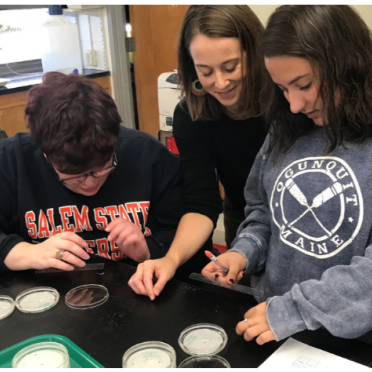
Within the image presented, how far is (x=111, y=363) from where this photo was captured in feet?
2.68

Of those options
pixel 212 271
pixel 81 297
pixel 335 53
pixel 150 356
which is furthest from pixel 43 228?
pixel 335 53

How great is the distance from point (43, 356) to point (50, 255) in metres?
0.37

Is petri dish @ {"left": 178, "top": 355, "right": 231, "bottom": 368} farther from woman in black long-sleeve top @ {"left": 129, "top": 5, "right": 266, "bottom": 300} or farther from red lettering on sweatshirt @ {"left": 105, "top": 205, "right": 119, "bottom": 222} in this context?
red lettering on sweatshirt @ {"left": 105, "top": 205, "right": 119, "bottom": 222}

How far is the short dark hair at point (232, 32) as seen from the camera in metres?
A: 1.22

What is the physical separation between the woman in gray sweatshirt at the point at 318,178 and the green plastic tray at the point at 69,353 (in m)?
0.29

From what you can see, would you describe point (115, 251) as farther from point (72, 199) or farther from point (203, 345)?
point (203, 345)

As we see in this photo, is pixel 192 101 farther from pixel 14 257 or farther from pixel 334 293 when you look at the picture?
pixel 334 293

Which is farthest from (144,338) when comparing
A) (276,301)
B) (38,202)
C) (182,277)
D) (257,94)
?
(257,94)

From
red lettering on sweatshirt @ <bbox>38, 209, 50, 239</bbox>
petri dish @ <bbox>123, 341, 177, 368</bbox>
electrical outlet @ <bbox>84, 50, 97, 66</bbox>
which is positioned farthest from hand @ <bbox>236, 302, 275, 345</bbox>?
electrical outlet @ <bbox>84, 50, 97, 66</bbox>

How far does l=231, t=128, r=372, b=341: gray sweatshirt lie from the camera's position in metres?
0.84

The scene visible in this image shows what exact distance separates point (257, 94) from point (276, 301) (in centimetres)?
66

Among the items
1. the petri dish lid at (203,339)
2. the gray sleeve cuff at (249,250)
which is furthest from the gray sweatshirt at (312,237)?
→ the petri dish lid at (203,339)

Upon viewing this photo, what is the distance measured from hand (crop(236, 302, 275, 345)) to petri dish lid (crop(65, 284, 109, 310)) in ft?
1.09

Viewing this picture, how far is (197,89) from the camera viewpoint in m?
1.43
